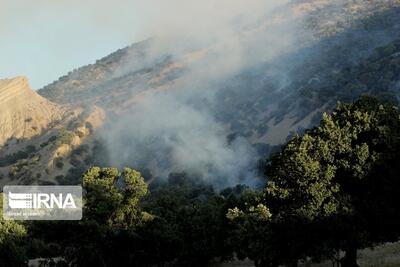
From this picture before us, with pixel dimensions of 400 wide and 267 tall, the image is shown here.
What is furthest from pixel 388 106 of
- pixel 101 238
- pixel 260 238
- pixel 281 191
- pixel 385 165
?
pixel 101 238

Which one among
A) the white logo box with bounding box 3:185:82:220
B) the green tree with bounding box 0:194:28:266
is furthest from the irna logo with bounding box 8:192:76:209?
the green tree with bounding box 0:194:28:266

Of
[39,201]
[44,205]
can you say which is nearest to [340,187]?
[44,205]

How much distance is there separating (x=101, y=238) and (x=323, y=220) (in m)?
25.6

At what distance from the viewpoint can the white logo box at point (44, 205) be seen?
56953 millimetres

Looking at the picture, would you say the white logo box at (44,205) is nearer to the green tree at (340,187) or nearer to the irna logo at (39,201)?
the irna logo at (39,201)

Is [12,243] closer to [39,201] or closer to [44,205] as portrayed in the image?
[44,205]

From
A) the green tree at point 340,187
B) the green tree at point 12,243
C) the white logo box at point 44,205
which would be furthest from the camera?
the white logo box at point 44,205

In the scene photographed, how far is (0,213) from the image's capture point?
57.5 meters

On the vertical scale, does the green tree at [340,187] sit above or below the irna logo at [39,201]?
below

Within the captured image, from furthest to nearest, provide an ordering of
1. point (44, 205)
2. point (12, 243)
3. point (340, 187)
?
1. point (44, 205)
2. point (12, 243)
3. point (340, 187)

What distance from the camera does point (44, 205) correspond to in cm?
6072

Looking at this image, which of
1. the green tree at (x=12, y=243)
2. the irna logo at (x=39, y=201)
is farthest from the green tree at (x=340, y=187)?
the irna logo at (x=39, y=201)

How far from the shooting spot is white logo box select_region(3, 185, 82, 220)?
56953 mm

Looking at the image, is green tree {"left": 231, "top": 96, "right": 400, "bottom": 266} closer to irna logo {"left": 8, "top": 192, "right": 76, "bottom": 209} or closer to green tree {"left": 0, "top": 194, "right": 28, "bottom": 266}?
green tree {"left": 0, "top": 194, "right": 28, "bottom": 266}
